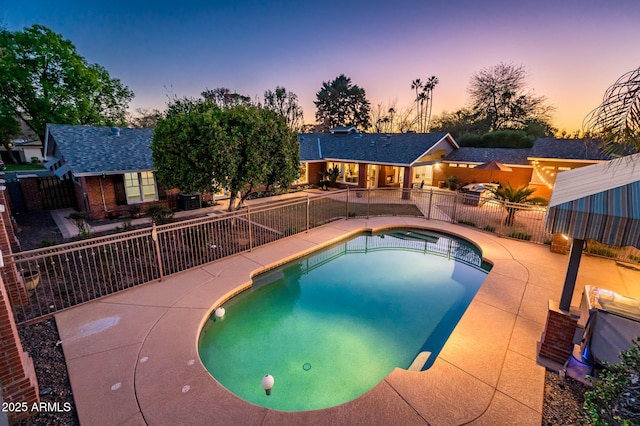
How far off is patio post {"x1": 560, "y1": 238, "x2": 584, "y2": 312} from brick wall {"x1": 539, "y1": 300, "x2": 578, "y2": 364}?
0.80ft

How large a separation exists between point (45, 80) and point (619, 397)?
33.8m

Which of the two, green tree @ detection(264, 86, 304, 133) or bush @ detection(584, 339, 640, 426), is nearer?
bush @ detection(584, 339, 640, 426)

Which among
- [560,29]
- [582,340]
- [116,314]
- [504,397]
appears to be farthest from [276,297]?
[560,29]

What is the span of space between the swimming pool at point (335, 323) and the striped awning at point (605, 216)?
306 centimetres

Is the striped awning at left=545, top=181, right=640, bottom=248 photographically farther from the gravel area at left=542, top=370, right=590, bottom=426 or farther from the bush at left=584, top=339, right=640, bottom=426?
the bush at left=584, top=339, right=640, bottom=426

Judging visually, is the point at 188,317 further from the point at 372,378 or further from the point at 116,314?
the point at 372,378

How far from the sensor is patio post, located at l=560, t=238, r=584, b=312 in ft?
14.2

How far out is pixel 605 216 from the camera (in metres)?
3.73

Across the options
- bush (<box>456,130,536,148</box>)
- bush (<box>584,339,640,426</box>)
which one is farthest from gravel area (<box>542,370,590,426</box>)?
bush (<box>456,130,536,148</box>)

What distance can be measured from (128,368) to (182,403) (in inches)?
47.4

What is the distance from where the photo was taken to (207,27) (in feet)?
52.2

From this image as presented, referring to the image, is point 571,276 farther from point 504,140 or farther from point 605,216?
point 504,140

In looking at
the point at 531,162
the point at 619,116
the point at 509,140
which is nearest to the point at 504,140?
the point at 509,140

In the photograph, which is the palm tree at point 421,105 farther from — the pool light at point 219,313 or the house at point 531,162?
the pool light at point 219,313
